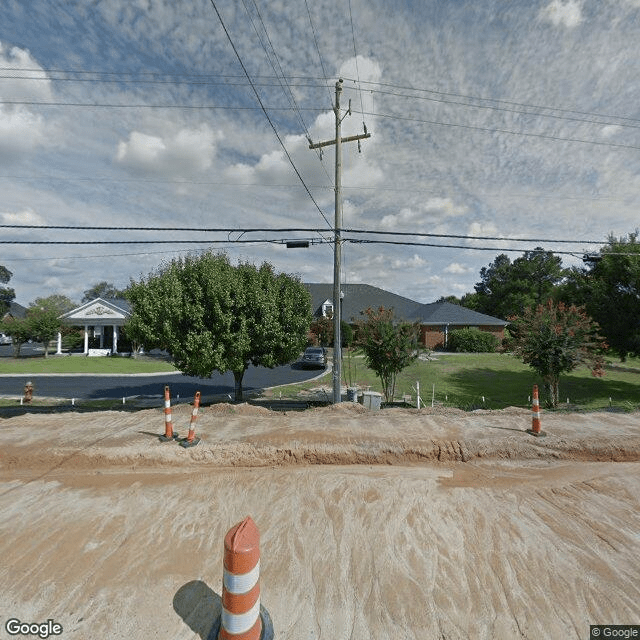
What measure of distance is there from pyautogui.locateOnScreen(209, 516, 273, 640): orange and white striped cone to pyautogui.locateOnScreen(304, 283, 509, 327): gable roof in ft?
105

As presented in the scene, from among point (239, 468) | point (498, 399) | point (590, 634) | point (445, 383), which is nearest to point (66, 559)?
point (239, 468)

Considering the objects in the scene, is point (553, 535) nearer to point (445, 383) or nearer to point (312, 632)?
point (312, 632)

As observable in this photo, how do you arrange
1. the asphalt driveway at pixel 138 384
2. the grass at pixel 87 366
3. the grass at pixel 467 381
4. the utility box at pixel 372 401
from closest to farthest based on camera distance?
the utility box at pixel 372 401 < the grass at pixel 467 381 < the asphalt driveway at pixel 138 384 < the grass at pixel 87 366

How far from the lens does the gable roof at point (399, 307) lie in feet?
120

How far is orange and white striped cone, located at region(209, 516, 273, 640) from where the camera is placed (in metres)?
2.19

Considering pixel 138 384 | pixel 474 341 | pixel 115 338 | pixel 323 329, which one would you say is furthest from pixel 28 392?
pixel 474 341

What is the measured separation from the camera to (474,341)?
32938mm

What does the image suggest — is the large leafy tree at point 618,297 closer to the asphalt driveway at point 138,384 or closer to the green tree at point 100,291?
the asphalt driveway at point 138,384

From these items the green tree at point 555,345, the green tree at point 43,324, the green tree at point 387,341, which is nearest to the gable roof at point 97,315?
the green tree at point 43,324

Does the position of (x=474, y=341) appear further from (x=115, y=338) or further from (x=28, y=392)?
(x=115, y=338)

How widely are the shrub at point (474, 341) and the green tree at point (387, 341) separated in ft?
75.2

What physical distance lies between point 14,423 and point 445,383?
58.9 ft

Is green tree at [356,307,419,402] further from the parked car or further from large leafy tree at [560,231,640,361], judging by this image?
the parked car

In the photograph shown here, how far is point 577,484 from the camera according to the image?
5039 millimetres
